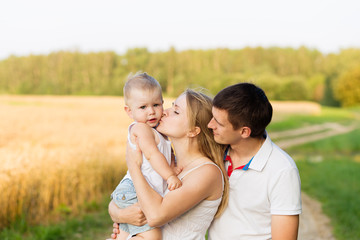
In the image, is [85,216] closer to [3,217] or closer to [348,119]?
[3,217]

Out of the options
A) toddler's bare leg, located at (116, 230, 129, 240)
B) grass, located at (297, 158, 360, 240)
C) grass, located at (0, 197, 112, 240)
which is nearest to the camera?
toddler's bare leg, located at (116, 230, 129, 240)

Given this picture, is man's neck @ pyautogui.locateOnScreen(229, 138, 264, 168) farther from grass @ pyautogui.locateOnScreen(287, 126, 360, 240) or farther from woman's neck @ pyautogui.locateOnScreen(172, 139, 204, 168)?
grass @ pyautogui.locateOnScreen(287, 126, 360, 240)

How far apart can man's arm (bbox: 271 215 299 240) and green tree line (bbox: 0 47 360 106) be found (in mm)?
54727

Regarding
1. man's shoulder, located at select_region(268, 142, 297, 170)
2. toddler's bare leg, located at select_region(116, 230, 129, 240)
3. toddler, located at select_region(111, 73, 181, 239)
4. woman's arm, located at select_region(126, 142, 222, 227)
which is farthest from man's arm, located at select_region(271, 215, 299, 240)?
toddler's bare leg, located at select_region(116, 230, 129, 240)

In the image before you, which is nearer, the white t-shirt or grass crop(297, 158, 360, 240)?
the white t-shirt

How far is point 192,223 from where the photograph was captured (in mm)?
2494

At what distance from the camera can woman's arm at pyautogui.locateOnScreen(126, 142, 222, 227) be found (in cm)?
228

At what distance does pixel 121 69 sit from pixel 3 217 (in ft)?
189

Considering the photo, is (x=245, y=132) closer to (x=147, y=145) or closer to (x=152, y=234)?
(x=147, y=145)

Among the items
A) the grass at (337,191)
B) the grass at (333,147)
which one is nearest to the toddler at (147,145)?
the grass at (337,191)

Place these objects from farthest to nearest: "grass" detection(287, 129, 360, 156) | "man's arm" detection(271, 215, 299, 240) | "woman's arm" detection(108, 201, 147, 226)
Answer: "grass" detection(287, 129, 360, 156) → "woman's arm" detection(108, 201, 147, 226) → "man's arm" detection(271, 215, 299, 240)

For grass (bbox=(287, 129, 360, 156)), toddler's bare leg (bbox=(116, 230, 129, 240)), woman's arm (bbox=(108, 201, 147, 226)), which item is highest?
woman's arm (bbox=(108, 201, 147, 226))

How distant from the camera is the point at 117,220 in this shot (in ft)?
8.93

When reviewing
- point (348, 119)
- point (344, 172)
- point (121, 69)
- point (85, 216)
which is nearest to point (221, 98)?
point (85, 216)
